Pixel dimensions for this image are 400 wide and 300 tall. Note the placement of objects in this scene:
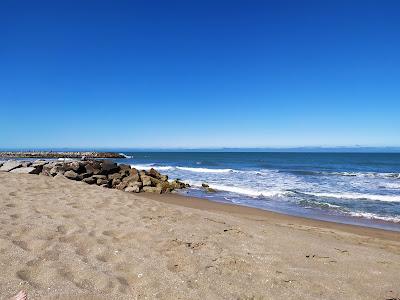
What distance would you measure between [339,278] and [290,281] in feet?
2.44

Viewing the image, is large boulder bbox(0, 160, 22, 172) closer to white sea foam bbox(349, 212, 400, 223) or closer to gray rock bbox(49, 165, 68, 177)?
gray rock bbox(49, 165, 68, 177)

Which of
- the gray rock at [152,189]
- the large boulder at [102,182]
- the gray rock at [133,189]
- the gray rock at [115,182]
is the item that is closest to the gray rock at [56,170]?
the large boulder at [102,182]

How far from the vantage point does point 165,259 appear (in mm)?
4324

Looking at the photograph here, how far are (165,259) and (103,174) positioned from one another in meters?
14.5

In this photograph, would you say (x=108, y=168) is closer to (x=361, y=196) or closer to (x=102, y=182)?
(x=102, y=182)

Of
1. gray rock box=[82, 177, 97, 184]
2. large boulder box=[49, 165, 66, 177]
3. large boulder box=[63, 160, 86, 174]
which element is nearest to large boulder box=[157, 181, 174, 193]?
gray rock box=[82, 177, 97, 184]

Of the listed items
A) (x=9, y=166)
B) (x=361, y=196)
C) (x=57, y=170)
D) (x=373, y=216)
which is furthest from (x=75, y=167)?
(x=361, y=196)

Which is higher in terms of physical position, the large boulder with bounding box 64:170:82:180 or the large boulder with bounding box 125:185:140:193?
the large boulder with bounding box 64:170:82:180

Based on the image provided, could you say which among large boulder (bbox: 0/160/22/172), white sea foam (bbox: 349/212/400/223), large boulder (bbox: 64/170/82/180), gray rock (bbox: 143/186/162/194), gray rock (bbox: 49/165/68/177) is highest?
large boulder (bbox: 0/160/22/172)

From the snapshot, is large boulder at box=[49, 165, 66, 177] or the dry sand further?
large boulder at box=[49, 165, 66, 177]

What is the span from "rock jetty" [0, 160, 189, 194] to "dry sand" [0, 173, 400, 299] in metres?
8.81

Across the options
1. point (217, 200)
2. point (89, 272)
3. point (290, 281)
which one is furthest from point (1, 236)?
point (217, 200)

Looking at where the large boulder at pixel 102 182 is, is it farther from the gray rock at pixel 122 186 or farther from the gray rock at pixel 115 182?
the gray rock at pixel 122 186

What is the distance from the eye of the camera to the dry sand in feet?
11.3
